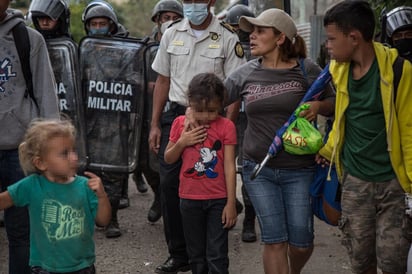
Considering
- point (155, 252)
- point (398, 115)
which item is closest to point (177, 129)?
point (398, 115)

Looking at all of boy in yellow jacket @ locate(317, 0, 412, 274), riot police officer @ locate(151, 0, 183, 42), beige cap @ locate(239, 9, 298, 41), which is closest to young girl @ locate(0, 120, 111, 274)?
boy in yellow jacket @ locate(317, 0, 412, 274)

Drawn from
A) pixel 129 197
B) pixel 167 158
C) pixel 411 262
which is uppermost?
pixel 167 158

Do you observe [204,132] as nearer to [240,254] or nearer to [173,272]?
[173,272]

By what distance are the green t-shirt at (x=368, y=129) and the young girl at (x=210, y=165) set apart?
85 cm

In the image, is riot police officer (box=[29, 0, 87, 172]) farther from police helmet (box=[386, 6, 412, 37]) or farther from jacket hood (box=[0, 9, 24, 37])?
police helmet (box=[386, 6, 412, 37])

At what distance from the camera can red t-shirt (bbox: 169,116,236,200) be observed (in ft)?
16.1

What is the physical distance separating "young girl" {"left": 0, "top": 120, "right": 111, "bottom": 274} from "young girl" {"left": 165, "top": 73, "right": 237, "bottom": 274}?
1.14 metres

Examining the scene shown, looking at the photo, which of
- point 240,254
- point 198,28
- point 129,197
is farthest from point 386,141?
point 129,197

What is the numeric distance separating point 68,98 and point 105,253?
58.1 inches

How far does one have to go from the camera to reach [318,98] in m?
4.78

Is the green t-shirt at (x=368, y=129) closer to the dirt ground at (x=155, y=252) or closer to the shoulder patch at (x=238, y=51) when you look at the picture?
the shoulder patch at (x=238, y=51)

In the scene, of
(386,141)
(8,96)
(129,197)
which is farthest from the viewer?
(129,197)

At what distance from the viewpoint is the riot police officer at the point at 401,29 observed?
5.65 meters

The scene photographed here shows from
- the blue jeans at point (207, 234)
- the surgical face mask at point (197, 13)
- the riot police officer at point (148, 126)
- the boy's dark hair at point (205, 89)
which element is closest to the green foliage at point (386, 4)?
the surgical face mask at point (197, 13)
